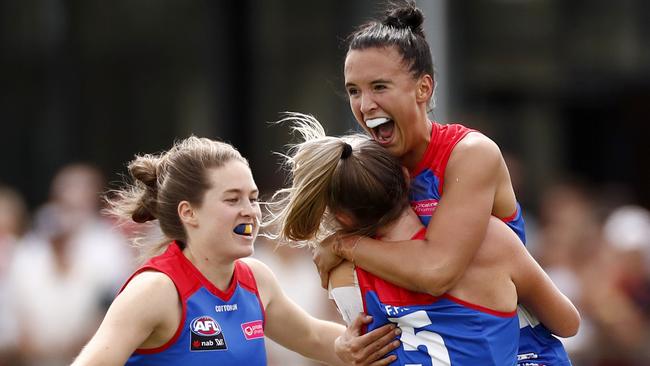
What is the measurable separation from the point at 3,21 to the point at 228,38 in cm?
230

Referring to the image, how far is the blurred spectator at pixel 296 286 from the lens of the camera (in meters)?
8.37

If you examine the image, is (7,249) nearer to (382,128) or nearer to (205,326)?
(205,326)

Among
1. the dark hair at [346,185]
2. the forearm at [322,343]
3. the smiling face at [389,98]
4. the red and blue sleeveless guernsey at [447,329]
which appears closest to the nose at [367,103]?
the smiling face at [389,98]

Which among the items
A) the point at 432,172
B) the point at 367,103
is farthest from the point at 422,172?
the point at 367,103

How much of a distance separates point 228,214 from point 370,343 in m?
0.74

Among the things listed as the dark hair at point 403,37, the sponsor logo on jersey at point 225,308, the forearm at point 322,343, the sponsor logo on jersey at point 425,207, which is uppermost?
the dark hair at point 403,37

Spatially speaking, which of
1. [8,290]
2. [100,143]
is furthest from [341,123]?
[8,290]

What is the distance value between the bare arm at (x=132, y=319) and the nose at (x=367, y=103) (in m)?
0.95

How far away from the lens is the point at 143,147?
13000mm

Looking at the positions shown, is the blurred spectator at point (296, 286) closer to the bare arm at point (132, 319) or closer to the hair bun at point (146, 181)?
the hair bun at point (146, 181)

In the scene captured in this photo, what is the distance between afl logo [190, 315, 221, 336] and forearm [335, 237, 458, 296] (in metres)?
0.65

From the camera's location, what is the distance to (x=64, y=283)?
8.48m

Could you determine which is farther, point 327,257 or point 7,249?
point 7,249

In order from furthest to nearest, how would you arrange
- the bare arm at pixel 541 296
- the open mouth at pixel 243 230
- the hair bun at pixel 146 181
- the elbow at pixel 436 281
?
the hair bun at pixel 146 181 < the open mouth at pixel 243 230 < the bare arm at pixel 541 296 < the elbow at pixel 436 281
